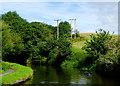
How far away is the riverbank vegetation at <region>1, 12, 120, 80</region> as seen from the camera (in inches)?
1346

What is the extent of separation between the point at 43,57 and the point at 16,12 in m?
19.3

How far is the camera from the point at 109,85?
2288 centimetres

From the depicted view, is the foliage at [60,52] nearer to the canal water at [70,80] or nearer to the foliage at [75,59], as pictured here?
the foliage at [75,59]

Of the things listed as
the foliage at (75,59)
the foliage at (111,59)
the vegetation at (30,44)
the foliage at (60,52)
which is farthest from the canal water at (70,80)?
the vegetation at (30,44)

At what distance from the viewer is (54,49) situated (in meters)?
51.0

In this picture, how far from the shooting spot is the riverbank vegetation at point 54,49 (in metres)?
34.2

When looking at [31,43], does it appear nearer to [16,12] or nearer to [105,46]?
[16,12]

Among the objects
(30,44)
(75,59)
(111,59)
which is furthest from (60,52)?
(111,59)

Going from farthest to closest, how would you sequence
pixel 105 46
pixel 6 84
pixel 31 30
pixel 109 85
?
pixel 31 30, pixel 105 46, pixel 109 85, pixel 6 84

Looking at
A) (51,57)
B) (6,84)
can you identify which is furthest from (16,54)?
(6,84)

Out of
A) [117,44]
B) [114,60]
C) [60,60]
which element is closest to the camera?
[114,60]

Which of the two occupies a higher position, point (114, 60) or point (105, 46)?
point (105, 46)

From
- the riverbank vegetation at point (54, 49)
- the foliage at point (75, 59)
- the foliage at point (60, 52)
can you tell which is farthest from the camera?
the foliage at point (60, 52)

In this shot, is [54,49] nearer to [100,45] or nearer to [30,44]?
[30,44]
